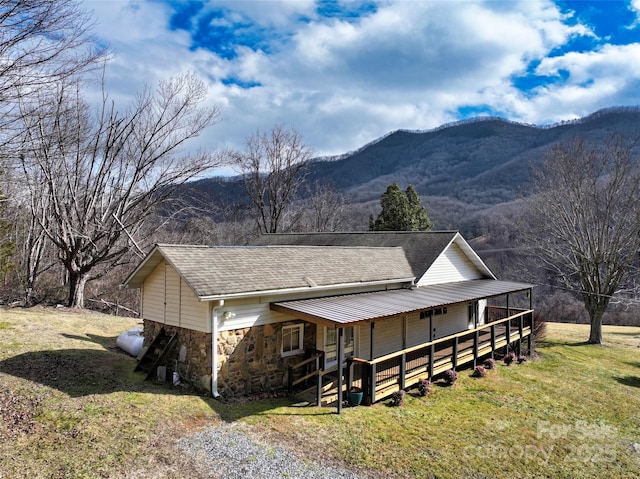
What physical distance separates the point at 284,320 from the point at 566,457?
7.83 metres

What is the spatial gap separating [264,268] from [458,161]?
479 ft

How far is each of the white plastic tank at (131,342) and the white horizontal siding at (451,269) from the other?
1114 centimetres

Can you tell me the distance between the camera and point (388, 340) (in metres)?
16.0

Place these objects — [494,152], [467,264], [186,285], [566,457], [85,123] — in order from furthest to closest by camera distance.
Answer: [494,152] → [467,264] → [85,123] → [186,285] → [566,457]

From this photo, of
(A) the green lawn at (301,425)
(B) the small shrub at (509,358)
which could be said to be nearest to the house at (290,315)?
(B) the small shrub at (509,358)

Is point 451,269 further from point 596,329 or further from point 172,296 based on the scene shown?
point 172,296

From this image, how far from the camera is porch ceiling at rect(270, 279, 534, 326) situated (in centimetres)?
1130

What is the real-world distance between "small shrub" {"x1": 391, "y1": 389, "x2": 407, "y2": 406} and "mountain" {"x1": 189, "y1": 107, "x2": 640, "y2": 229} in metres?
56.3

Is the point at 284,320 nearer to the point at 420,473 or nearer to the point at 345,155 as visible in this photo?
Result: the point at 420,473

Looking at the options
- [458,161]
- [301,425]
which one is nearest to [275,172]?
[301,425]

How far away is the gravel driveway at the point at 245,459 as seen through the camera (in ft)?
24.7

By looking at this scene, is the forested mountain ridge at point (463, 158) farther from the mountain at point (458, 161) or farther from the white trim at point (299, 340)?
the white trim at point (299, 340)

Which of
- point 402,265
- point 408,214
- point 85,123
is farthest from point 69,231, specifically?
point 408,214

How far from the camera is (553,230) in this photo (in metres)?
25.2
